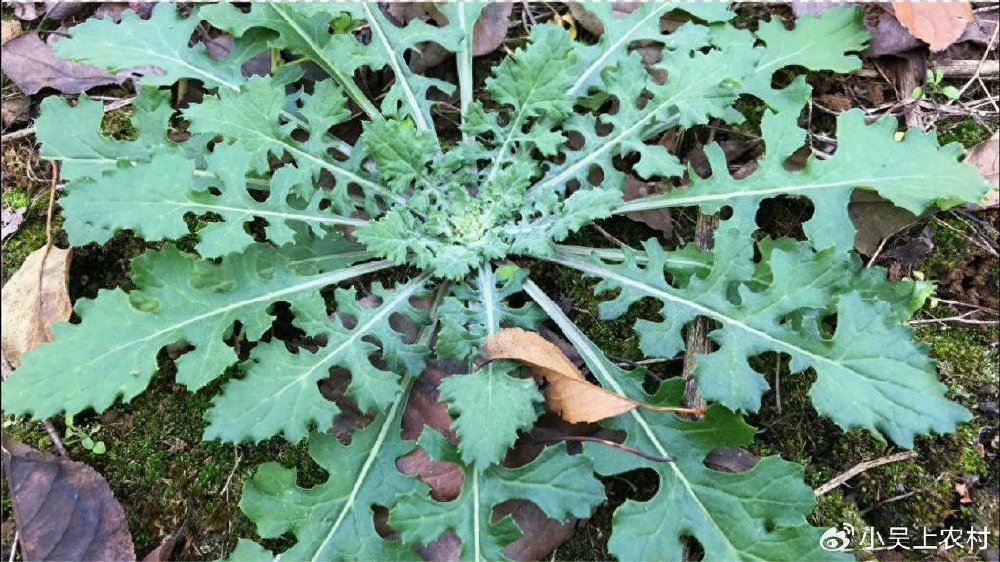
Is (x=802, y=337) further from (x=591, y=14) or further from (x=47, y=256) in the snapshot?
(x=47, y=256)

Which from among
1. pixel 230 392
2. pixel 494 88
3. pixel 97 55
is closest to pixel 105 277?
pixel 97 55

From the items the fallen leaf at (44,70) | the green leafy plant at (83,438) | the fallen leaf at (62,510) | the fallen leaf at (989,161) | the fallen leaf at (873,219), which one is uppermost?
the fallen leaf at (44,70)

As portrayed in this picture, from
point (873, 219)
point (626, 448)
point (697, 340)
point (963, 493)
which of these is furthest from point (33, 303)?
point (963, 493)

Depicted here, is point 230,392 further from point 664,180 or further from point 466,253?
point 664,180

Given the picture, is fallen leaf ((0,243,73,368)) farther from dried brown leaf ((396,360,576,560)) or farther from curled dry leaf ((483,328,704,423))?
curled dry leaf ((483,328,704,423))

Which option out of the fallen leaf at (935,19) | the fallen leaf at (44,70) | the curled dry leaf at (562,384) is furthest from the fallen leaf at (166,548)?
the fallen leaf at (935,19)

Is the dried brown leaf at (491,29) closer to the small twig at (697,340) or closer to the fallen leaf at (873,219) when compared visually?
the small twig at (697,340)
